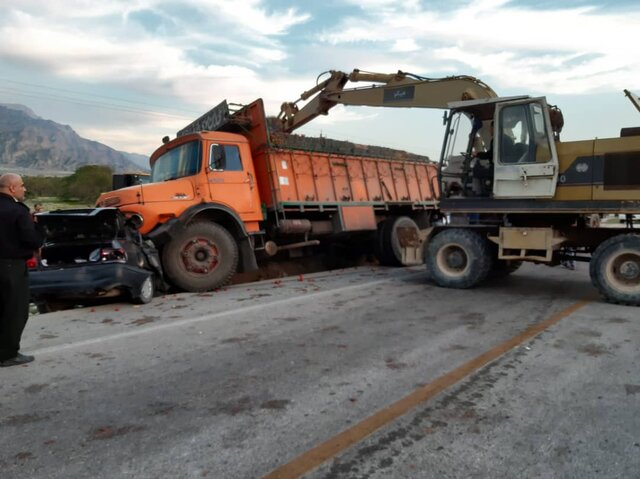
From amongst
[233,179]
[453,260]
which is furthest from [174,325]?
[453,260]

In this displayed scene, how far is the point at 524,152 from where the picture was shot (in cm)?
801

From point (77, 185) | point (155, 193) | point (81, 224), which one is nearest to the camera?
point (81, 224)

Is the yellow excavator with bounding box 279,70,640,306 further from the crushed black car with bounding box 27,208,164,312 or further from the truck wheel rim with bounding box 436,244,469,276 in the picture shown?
the crushed black car with bounding box 27,208,164,312

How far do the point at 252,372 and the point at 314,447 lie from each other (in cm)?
150

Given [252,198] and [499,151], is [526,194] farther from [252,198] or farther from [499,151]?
[252,198]

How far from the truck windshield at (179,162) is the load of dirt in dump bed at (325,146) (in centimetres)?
173

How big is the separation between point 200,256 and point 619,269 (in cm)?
684

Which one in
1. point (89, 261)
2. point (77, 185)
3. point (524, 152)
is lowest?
point (89, 261)

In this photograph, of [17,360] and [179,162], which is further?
[179,162]

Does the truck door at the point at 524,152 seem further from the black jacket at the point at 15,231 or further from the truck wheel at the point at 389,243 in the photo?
the black jacket at the point at 15,231

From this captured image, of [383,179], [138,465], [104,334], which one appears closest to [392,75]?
[383,179]

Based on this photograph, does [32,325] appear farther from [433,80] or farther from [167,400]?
[433,80]

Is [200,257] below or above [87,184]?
below

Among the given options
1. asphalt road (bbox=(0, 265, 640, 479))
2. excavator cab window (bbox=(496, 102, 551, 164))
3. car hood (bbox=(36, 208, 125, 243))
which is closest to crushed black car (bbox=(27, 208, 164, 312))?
car hood (bbox=(36, 208, 125, 243))
